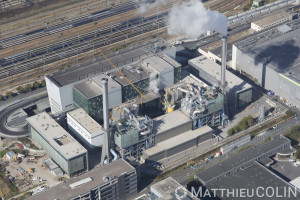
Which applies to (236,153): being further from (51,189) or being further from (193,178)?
(51,189)

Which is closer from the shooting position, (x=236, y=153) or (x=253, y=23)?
(x=236, y=153)

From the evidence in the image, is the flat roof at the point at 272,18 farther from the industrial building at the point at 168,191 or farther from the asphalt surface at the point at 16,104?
the industrial building at the point at 168,191

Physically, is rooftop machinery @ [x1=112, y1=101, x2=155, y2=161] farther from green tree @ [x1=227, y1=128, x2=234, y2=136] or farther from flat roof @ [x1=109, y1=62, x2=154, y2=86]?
green tree @ [x1=227, y1=128, x2=234, y2=136]

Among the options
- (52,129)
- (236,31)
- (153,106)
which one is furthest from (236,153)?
(236,31)

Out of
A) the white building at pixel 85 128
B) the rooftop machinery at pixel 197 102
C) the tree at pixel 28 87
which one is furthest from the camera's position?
the tree at pixel 28 87

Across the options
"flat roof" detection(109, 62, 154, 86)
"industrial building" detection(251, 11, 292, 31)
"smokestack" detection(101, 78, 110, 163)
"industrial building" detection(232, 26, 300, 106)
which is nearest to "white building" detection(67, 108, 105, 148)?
"smokestack" detection(101, 78, 110, 163)

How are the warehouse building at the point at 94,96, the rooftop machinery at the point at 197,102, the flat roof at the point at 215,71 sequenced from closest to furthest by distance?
1. the rooftop machinery at the point at 197,102
2. the warehouse building at the point at 94,96
3. the flat roof at the point at 215,71

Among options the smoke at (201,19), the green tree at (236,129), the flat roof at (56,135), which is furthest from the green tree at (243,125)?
the flat roof at (56,135)
